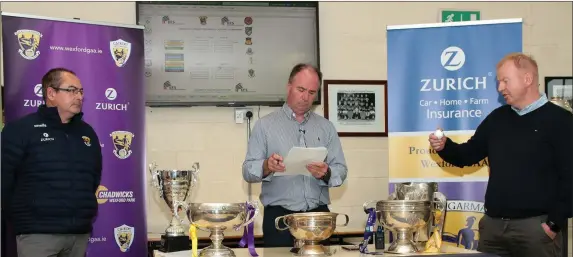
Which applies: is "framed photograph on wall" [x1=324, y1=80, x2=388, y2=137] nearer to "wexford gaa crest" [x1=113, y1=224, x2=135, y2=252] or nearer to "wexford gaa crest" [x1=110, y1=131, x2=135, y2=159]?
"wexford gaa crest" [x1=110, y1=131, x2=135, y2=159]

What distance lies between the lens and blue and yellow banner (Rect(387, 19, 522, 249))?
411cm

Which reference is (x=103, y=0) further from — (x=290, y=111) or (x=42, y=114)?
(x=290, y=111)

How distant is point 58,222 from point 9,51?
1.07 meters

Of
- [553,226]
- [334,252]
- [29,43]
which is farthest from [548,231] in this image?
[29,43]

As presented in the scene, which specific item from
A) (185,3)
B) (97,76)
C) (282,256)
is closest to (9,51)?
(97,76)

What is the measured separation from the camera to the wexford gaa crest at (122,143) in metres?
4.16

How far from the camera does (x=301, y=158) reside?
3273mm

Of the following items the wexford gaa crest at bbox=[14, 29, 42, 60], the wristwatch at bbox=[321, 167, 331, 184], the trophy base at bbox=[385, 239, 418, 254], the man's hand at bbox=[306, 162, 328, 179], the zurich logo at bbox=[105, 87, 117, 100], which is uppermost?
the wexford gaa crest at bbox=[14, 29, 42, 60]

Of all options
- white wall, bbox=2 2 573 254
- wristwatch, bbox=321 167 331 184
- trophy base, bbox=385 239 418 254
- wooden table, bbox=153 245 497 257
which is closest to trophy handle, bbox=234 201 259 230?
wooden table, bbox=153 245 497 257

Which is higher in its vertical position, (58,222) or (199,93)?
(199,93)

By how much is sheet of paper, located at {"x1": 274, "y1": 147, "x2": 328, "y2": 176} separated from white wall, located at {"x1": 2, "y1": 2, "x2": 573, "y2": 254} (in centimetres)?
163

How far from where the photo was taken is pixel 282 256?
2.76m

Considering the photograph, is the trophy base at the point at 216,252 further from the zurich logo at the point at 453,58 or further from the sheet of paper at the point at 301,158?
the zurich logo at the point at 453,58

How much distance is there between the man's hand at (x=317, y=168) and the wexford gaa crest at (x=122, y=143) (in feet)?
4.40
